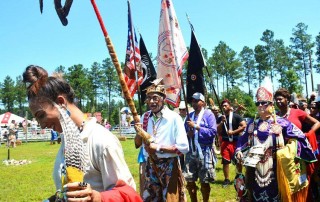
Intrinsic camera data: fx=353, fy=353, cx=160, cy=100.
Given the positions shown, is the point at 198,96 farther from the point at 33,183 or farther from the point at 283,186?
the point at 33,183

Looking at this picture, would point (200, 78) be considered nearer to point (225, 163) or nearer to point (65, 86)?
point (225, 163)

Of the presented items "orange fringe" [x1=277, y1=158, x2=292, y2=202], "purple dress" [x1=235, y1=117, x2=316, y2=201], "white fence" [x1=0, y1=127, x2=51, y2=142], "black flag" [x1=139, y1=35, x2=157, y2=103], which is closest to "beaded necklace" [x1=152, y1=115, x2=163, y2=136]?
"purple dress" [x1=235, y1=117, x2=316, y2=201]

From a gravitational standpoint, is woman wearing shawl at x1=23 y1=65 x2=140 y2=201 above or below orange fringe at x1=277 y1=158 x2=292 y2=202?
above

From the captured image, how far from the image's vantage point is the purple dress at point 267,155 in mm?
4488

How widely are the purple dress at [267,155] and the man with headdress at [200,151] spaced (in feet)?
5.58

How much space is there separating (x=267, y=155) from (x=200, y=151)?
2.07 m

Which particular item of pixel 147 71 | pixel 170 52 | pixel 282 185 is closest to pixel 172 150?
pixel 282 185

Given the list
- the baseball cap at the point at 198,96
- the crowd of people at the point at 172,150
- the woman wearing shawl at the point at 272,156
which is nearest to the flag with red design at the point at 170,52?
the baseball cap at the point at 198,96

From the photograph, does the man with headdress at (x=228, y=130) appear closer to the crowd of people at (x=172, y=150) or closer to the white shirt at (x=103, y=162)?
the crowd of people at (x=172, y=150)

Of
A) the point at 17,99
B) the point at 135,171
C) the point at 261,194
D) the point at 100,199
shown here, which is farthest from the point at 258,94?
the point at 17,99

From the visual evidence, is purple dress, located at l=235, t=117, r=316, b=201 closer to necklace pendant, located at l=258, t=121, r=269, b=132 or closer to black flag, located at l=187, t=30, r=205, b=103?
necklace pendant, located at l=258, t=121, r=269, b=132

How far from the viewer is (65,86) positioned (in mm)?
1974

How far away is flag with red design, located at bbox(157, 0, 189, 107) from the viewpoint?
20.7ft

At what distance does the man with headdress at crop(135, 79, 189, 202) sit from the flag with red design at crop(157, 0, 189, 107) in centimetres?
138
